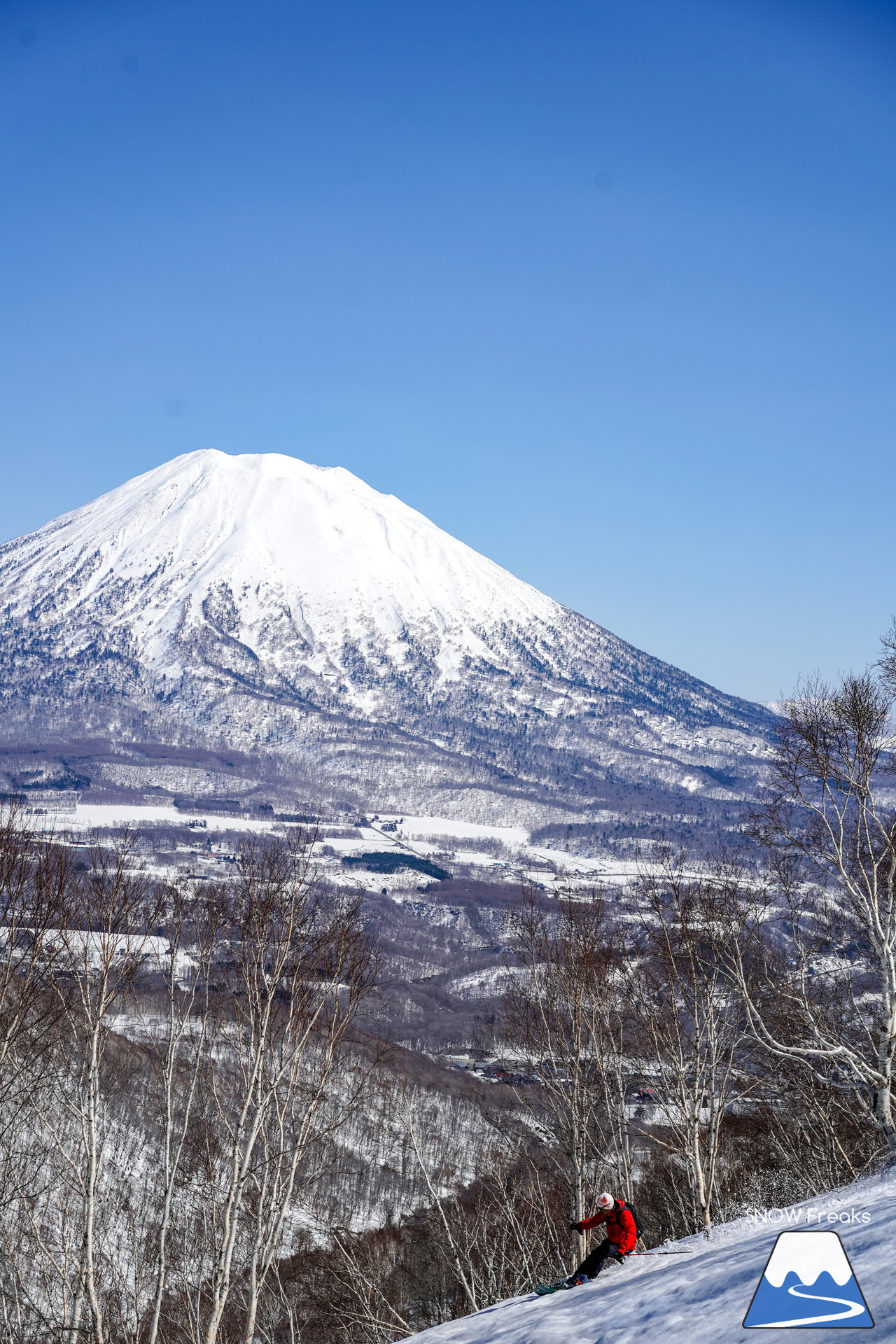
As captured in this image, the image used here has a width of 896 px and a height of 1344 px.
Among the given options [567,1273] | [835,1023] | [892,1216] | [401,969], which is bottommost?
[401,969]

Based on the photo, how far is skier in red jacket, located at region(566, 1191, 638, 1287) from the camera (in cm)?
1394

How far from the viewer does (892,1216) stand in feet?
36.9

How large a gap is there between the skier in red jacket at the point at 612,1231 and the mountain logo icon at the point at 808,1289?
127 inches

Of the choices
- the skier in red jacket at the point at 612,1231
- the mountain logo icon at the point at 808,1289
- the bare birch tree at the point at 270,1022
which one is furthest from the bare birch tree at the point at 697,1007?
the mountain logo icon at the point at 808,1289

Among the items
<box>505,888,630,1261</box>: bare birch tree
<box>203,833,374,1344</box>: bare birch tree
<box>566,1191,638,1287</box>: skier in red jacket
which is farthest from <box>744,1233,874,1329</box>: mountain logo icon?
<box>505,888,630,1261</box>: bare birch tree

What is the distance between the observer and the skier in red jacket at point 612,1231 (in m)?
13.9

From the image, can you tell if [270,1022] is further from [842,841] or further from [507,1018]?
[842,841]

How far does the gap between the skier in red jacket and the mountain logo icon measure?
3.23 metres

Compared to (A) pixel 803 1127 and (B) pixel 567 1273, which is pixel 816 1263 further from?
(A) pixel 803 1127

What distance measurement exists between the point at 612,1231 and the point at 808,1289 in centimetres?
476

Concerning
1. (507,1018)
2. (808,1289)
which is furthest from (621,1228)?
(507,1018)

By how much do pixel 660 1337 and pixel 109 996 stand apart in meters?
12.8

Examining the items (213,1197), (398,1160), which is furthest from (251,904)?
(398,1160)

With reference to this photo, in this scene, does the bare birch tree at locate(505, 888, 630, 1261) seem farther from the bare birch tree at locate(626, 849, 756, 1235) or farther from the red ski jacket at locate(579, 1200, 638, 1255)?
the red ski jacket at locate(579, 1200, 638, 1255)
